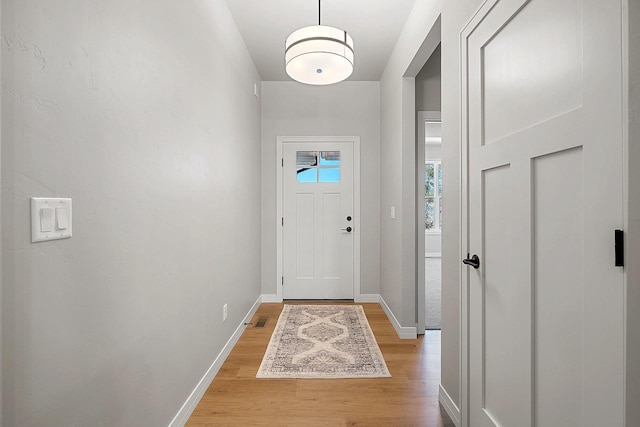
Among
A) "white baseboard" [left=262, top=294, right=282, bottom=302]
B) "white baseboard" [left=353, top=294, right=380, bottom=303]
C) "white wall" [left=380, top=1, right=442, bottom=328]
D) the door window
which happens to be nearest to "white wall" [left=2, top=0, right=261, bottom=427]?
"white wall" [left=380, top=1, right=442, bottom=328]

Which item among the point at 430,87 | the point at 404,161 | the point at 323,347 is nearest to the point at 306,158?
the point at 404,161

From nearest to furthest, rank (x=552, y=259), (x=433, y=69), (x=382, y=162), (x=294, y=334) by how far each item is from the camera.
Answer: (x=552, y=259) < (x=294, y=334) < (x=433, y=69) < (x=382, y=162)

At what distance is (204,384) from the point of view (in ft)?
6.79

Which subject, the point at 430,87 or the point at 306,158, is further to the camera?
the point at 306,158

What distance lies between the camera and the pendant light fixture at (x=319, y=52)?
1.91 meters

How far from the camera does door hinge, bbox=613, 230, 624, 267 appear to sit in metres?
0.80

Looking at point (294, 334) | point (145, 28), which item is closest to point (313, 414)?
point (294, 334)

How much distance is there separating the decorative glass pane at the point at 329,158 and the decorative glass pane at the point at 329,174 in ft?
0.24

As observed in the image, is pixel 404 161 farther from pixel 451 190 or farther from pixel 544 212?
pixel 544 212

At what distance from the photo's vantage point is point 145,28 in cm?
140

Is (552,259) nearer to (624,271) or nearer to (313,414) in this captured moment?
(624,271)

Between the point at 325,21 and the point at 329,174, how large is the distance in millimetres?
1733

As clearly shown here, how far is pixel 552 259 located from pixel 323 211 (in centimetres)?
317

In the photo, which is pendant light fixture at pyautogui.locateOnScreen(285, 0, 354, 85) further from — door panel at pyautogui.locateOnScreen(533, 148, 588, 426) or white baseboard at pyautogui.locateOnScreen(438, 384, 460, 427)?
white baseboard at pyautogui.locateOnScreen(438, 384, 460, 427)
